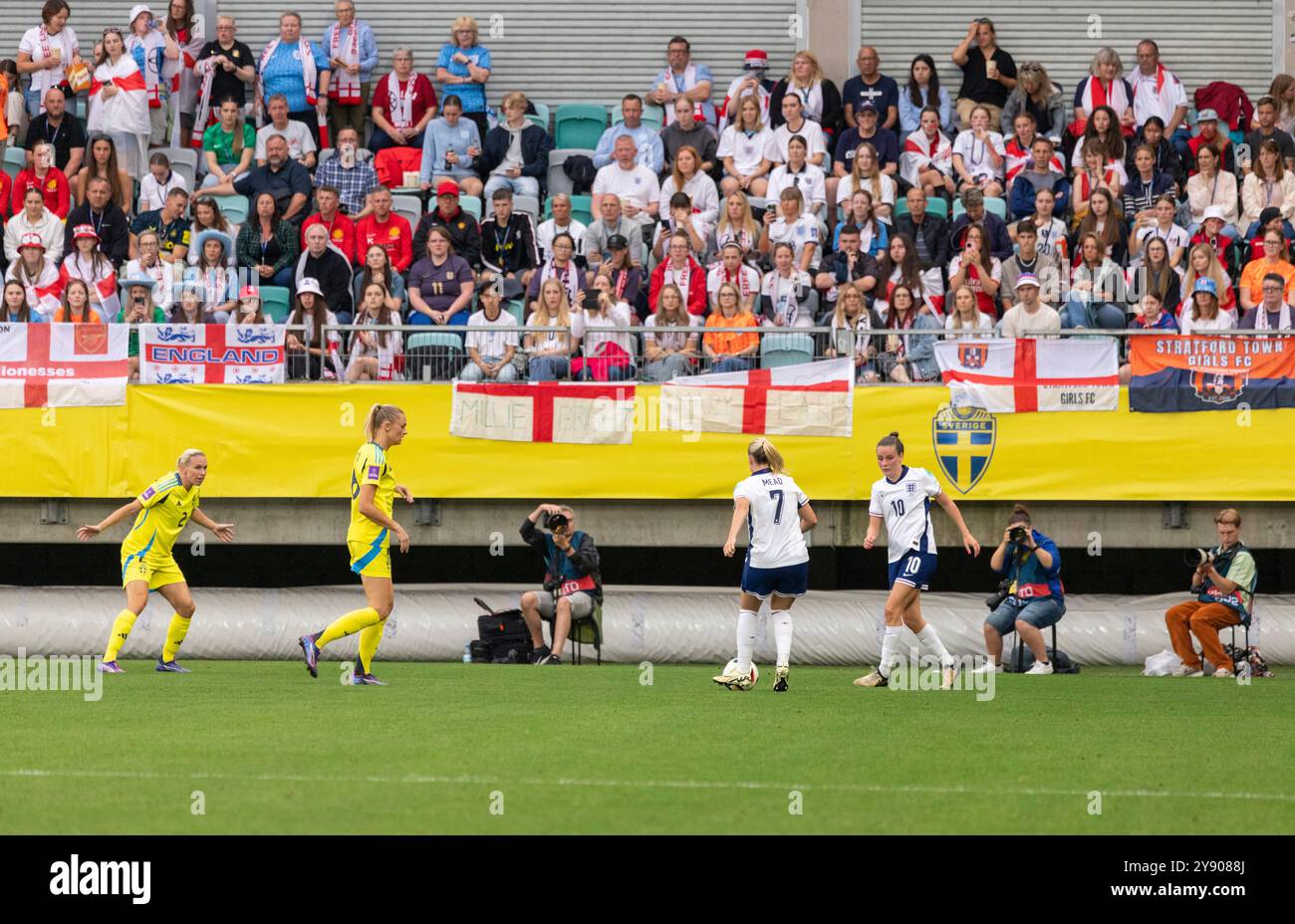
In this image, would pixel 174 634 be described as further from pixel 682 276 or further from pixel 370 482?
pixel 682 276

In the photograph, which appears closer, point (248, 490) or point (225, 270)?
point (248, 490)

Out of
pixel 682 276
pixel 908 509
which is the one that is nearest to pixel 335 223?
pixel 682 276

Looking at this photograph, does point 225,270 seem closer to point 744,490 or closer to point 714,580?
point 714,580

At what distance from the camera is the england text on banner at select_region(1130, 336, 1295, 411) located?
17.8 meters

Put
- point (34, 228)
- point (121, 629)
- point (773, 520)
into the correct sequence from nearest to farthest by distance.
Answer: point (773, 520) → point (121, 629) → point (34, 228)

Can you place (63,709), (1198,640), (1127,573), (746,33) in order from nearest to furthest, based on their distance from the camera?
(63,709) < (1198,640) < (1127,573) < (746,33)

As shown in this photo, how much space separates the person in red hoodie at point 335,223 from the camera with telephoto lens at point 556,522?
5073 millimetres

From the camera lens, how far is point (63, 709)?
1114 cm

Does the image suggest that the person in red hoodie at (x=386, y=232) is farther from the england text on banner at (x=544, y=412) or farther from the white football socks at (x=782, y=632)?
the white football socks at (x=782, y=632)

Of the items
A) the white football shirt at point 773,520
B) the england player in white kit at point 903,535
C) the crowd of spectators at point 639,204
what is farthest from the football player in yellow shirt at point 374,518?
the crowd of spectators at point 639,204

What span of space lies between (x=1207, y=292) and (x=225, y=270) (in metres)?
11.2

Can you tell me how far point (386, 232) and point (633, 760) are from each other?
13207mm

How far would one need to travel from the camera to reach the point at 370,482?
1284cm

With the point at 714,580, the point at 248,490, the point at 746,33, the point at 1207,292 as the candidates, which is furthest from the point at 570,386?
the point at 746,33
